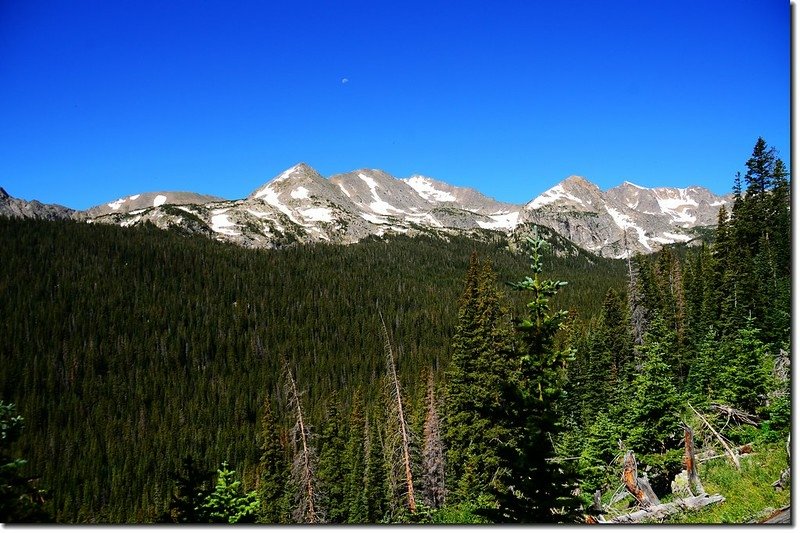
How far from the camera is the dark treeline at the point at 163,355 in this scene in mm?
104250

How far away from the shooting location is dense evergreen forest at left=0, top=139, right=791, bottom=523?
50.7 feet

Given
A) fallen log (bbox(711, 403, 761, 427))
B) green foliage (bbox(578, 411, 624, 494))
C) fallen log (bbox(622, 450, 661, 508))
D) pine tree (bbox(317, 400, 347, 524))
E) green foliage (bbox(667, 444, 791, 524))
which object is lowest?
pine tree (bbox(317, 400, 347, 524))

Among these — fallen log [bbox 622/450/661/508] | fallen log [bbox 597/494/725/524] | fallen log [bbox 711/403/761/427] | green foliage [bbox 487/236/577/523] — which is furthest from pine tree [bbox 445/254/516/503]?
green foliage [bbox 487/236/577/523]

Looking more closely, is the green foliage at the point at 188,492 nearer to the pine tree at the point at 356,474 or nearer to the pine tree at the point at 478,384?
the pine tree at the point at 478,384

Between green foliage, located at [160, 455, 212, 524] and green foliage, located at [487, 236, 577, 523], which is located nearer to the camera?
green foliage, located at [487, 236, 577, 523]

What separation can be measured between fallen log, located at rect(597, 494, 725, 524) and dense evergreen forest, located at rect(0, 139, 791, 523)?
5.78ft

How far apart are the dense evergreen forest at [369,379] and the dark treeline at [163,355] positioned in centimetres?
68

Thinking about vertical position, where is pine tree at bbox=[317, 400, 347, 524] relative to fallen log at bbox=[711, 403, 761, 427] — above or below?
below

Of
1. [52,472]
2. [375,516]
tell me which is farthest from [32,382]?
[375,516]

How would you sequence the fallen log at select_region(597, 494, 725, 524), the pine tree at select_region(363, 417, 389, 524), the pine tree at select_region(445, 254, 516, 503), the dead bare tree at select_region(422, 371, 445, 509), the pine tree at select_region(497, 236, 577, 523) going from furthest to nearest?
the pine tree at select_region(363, 417, 389, 524), the dead bare tree at select_region(422, 371, 445, 509), the pine tree at select_region(445, 254, 516, 503), the fallen log at select_region(597, 494, 725, 524), the pine tree at select_region(497, 236, 577, 523)

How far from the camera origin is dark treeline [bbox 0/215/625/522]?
104250mm

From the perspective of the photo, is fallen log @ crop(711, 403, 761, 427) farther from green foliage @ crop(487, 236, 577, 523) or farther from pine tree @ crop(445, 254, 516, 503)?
green foliage @ crop(487, 236, 577, 523)

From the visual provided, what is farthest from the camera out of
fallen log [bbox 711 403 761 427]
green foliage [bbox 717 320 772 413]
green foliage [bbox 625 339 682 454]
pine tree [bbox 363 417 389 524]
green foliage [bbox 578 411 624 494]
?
pine tree [bbox 363 417 389 524]

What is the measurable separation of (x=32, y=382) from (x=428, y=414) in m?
141
